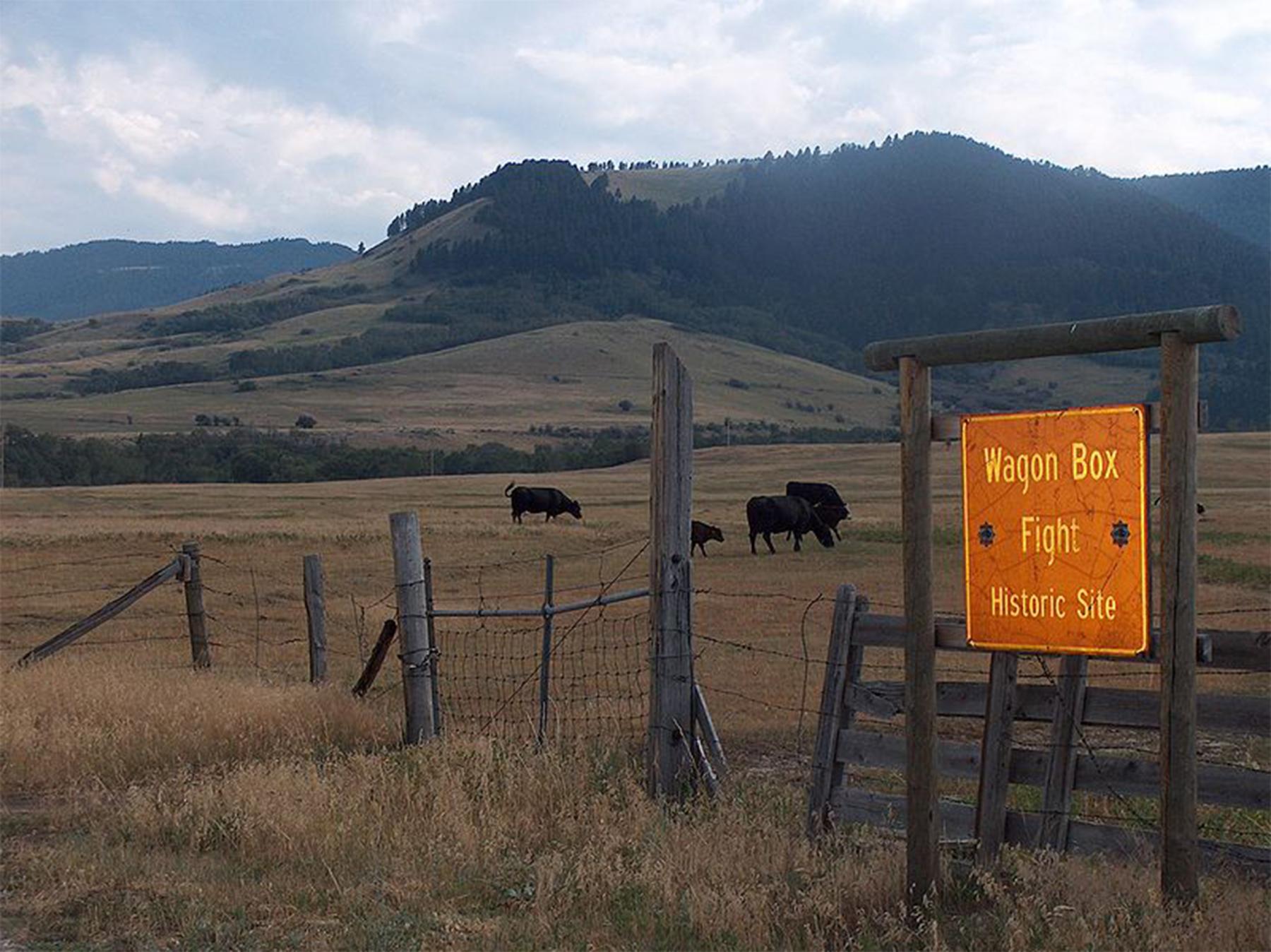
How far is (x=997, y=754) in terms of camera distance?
6977mm

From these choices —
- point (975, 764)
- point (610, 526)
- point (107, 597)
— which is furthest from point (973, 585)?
point (610, 526)

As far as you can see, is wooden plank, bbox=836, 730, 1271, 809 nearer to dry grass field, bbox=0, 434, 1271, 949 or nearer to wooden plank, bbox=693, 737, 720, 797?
dry grass field, bbox=0, 434, 1271, 949

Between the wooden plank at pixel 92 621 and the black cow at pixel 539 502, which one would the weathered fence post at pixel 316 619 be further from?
the black cow at pixel 539 502

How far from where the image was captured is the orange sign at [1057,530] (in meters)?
5.30

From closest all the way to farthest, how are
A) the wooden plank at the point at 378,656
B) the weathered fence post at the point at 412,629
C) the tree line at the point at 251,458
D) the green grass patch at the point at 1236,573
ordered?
the weathered fence post at the point at 412,629 < the wooden plank at the point at 378,656 < the green grass patch at the point at 1236,573 < the tree line at the point at 251,458

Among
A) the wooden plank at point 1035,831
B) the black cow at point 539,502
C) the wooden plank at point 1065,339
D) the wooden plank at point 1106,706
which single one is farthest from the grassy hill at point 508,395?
the wooden plank at point 1065,339

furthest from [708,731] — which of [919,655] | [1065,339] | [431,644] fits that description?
[1065,339]

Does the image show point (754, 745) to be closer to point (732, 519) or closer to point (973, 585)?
point (973, 585)

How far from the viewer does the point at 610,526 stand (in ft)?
135

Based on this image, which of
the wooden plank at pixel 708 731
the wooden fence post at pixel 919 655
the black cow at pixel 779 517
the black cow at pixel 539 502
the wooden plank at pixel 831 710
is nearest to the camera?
the wooden fence post at pixel 919 655

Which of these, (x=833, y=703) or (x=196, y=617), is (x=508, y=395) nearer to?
(x=196, y=617)

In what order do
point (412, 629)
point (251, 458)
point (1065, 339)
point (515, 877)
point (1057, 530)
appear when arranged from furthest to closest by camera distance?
point (251, 458), point (412, 629), point (515, 877), point (1065, 339), point (1057, 530)

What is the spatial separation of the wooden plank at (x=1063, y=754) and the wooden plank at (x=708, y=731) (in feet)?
7.04

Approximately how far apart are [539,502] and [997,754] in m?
38.0
